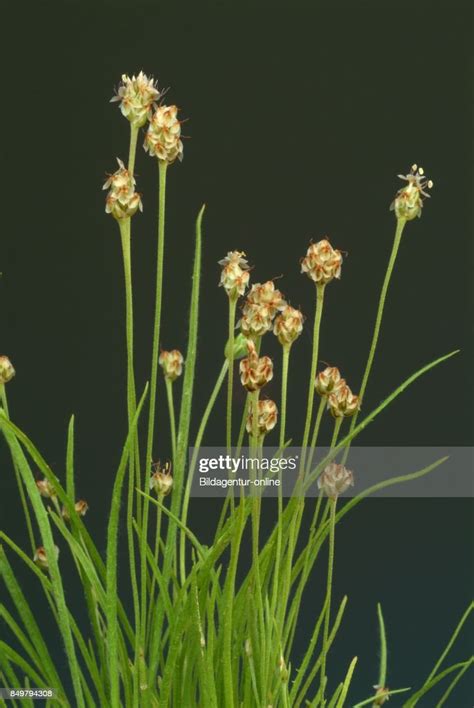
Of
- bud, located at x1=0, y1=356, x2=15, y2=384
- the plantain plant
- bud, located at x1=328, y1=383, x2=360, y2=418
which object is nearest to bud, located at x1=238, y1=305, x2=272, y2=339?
the plantain plant

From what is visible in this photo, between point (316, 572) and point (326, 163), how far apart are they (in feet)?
2.13

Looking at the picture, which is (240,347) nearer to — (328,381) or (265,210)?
(328,381)

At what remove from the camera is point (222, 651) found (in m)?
1.43

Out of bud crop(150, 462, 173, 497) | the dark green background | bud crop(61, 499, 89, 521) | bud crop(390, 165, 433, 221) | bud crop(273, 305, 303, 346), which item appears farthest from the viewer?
A: the dark green background

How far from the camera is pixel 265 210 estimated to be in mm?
1852

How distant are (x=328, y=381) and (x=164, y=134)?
1.10 ft

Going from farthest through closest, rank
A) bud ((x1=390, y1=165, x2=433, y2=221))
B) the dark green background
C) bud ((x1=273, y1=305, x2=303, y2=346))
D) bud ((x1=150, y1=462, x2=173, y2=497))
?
the dark green background < bud ((x1=150, y1=462, x2=173, y2=497)) < bud ((x1=390, y1=165, x2=433, y2=221)) < bud ((x1=273, y1=305, x2=303, y2=346))

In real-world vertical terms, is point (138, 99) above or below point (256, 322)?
above

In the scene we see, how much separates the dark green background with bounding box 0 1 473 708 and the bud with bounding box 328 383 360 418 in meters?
0.42

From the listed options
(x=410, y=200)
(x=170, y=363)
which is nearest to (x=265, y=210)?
(x=170, y=363)

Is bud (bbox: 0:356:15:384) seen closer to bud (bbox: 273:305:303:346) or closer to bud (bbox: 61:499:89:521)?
bud (bbox: 61:499:89:521)

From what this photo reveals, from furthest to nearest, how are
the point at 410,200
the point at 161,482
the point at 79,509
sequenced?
1. the point at 79,509
2. the point at 161,482
3. the point at 410,200

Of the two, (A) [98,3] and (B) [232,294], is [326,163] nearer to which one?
(A) [98,3]

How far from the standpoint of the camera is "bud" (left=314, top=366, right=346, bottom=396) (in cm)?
133
